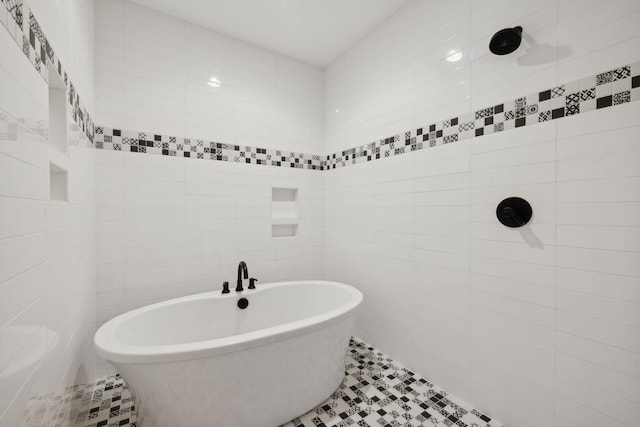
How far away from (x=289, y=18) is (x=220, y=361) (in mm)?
2463

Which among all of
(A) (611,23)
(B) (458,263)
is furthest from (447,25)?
(B) (458,263)

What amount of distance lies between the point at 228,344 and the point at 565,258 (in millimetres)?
1679

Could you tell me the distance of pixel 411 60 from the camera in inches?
78.3

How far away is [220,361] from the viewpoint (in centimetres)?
130

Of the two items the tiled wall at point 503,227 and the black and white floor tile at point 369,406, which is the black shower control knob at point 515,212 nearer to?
the tiled wall at point 503,227

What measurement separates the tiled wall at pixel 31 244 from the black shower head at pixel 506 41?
1915mm

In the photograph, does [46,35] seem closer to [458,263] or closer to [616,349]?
[458,263]

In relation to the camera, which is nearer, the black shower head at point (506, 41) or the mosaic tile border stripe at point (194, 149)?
the black shower head at point (506, 41)

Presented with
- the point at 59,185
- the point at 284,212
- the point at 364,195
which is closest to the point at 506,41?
the point at 364,195

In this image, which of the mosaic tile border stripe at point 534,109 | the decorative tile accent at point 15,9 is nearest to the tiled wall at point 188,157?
the mosaic tile border stripe at point 534,109

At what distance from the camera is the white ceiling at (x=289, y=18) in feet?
6.55

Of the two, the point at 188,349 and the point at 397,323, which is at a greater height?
the point at 188,349

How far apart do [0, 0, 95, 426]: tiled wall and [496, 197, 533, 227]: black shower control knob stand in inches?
75.1

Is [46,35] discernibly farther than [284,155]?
No
